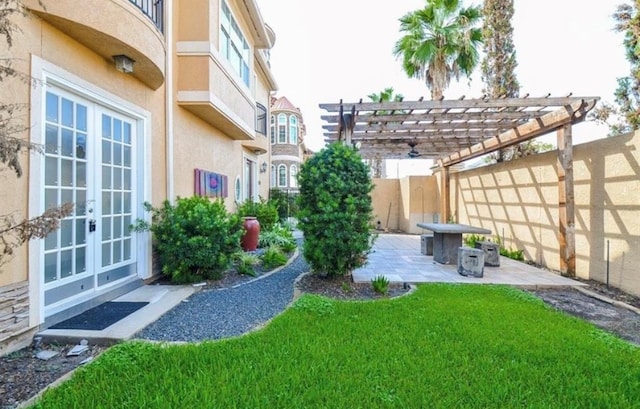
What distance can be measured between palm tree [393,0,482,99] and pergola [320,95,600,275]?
8.07ft

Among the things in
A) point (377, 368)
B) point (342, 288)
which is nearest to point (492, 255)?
point (342, 288)

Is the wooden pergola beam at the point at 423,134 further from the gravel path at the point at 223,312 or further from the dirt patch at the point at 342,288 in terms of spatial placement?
the gravel path at the point at 223,312

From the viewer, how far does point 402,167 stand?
135 ft

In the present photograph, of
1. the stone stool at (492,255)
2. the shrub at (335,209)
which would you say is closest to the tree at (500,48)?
the stone stool at (492,255)

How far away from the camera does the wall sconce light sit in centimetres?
511

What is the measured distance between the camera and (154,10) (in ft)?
20.1

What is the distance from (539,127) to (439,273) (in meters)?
4.11

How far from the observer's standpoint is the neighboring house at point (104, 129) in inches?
150

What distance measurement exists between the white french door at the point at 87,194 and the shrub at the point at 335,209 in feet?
10.1

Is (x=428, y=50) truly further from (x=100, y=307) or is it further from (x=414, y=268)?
(x=100, y=307)

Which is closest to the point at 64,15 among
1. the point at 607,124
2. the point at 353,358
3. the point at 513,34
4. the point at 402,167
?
the point at 353,358

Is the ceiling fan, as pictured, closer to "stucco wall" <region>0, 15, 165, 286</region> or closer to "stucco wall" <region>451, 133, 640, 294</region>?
"stucco wall" <region>451, 133, 640, 294</region>

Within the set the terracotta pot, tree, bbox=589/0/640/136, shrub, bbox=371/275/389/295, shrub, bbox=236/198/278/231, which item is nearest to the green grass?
shrub, bbox=371/275/389/295

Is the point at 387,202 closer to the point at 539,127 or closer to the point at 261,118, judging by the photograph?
the point at 261,118
